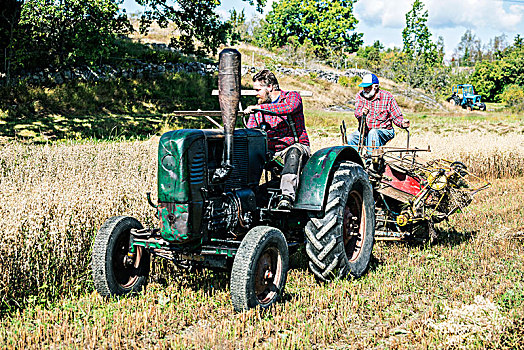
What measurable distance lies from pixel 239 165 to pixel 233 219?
58 cm

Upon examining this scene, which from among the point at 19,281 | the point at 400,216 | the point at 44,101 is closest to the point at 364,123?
the point at 400,216

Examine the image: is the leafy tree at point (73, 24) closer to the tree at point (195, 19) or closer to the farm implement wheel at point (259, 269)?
the tree at point (195, 19)

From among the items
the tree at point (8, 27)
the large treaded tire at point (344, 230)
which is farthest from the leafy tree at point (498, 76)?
the large treaded tire at point (344, 230)

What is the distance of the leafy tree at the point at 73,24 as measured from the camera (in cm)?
1780

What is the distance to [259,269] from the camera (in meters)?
4.71

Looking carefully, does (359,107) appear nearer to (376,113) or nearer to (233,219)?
(376,113)

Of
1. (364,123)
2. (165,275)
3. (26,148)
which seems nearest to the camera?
(165,275)

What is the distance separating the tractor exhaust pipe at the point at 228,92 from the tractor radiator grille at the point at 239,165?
47 cm

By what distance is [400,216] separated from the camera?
6711 millimetres

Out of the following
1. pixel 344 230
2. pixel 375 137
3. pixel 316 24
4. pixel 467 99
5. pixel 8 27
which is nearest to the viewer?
pixel 344 230

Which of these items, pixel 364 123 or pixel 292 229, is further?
pixel 364 123

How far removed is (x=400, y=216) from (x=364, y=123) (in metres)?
1.63

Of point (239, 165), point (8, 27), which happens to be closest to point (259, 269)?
point (239, 165)

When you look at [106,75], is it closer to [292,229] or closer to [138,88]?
[138,88]
